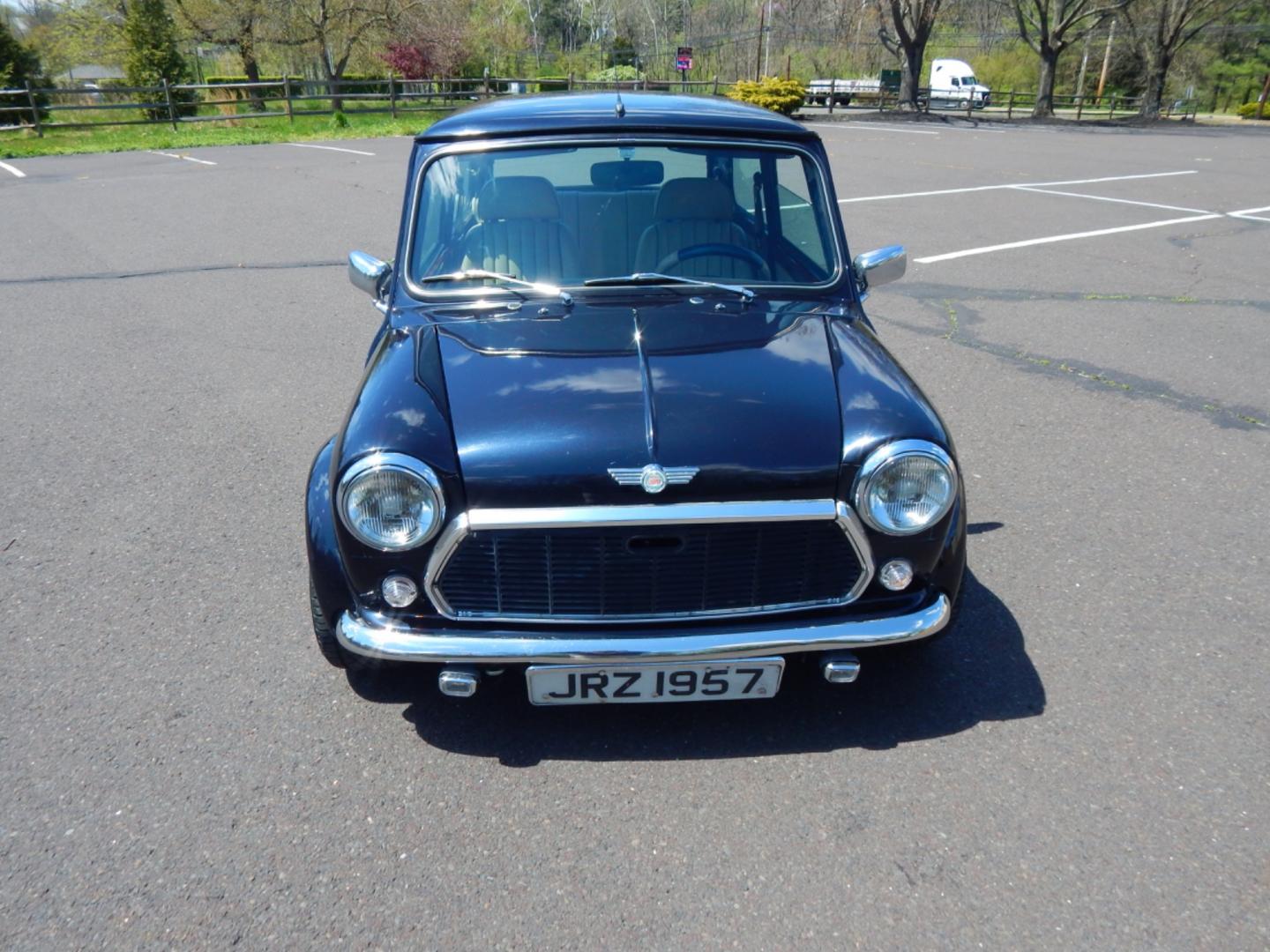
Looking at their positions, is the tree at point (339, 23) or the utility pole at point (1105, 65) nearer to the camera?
the tree at point (339, 23)

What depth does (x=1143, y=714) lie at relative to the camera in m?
2.85

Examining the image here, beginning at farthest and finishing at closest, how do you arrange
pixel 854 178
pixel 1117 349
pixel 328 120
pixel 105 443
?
pixel 328 120
pixel 854 178
pixel 1117 349
pixel 105 443

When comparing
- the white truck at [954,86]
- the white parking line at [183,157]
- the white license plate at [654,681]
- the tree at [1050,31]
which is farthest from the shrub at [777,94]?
the white license plate at [654,681]

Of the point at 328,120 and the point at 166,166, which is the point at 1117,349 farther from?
the point at 328,120

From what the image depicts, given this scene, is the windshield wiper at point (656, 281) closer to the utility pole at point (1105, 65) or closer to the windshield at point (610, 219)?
the windshield at point (610, 219)

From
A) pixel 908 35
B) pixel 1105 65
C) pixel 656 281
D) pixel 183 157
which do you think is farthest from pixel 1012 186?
pixel 1105 65

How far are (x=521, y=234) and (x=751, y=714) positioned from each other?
5.91 feet

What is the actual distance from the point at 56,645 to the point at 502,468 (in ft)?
5.94

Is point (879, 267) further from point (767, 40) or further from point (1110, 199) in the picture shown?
point (767, 40)

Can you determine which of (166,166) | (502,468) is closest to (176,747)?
(502,468)

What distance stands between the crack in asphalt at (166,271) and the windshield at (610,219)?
578 centimetres

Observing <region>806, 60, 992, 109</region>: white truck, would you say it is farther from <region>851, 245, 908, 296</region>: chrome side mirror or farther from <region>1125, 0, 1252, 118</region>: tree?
<region>851, 245, 908, 296</region>: chrome side mirror

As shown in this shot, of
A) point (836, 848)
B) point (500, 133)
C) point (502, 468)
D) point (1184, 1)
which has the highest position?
point (1184, 1)

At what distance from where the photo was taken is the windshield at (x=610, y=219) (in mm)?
3375
